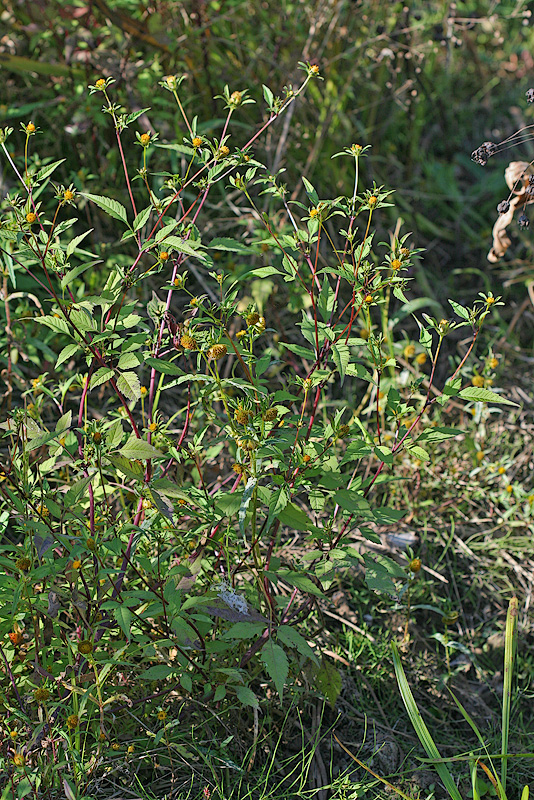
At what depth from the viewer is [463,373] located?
236 centimetres

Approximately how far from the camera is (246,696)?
1367mm

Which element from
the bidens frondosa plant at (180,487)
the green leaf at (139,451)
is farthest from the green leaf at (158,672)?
the green leaf at (139,451)

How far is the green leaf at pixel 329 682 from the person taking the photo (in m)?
1.55

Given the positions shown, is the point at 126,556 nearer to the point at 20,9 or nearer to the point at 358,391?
the point at 358,391

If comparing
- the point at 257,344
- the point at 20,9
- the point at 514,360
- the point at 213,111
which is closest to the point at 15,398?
the point at 257,344

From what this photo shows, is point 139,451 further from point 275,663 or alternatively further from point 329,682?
point 329,682

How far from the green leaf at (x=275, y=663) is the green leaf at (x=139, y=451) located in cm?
41

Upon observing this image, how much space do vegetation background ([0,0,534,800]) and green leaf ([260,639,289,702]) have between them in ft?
0.84

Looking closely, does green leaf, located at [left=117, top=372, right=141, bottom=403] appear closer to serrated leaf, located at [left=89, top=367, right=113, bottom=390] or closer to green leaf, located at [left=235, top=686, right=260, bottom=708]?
serrated leaf, located at [left=89, top=367, right=113, bottom=390]

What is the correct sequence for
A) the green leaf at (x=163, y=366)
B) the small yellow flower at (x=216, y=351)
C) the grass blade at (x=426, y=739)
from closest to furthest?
the small yellow flower at (x=216, y=351), the green leaf at (x=163, y=366), the grass blade at (x=426, y=739)

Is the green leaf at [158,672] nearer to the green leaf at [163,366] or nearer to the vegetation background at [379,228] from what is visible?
the vegetation background at [379,228]

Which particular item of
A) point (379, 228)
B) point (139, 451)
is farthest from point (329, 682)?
point (379, 228)

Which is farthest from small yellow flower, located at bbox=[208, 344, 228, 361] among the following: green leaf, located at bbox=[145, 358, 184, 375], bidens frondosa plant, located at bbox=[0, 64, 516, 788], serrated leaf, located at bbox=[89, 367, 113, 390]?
serrated leaf, located at bbox=[89, 367, 113, 390]

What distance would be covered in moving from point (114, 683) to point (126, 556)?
278 millimetres
